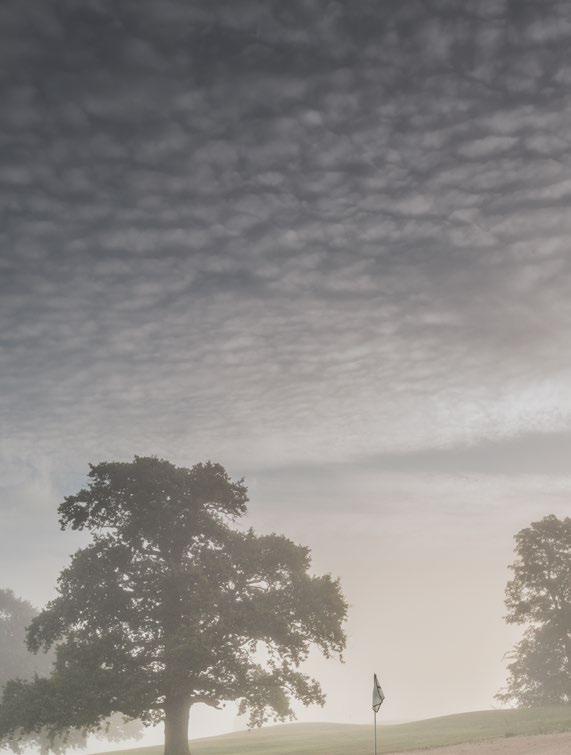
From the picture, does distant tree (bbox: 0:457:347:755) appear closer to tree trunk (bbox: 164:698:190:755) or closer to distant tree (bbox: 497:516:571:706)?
tree trunk (bbox: 164:698:190:755)

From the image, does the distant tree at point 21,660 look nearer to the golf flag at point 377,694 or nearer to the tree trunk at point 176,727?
the tree trunk at point 176,727

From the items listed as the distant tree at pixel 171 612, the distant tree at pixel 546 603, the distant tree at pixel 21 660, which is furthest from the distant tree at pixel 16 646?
the distant tree at pixel 546 603

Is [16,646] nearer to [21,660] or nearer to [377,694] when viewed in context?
[21,660]

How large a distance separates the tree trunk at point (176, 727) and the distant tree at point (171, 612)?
62 mm

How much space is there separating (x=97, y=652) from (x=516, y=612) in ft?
117

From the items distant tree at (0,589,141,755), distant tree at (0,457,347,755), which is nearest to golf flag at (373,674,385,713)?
distant tree at (0,457,347,755)

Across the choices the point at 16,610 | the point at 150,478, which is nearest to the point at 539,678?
the point at 150,478

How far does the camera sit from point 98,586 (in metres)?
34.5

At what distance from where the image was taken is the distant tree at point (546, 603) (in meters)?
49.2

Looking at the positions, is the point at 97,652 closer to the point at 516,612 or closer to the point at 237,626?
the point at 237,626

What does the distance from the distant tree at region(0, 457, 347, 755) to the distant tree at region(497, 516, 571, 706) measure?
2282cm

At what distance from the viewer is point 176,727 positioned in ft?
111

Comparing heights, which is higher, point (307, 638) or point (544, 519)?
point (544, 519)

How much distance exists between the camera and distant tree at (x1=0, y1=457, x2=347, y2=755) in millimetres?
31531
